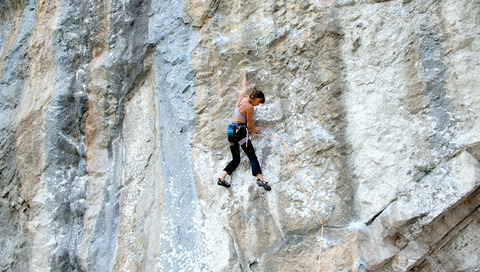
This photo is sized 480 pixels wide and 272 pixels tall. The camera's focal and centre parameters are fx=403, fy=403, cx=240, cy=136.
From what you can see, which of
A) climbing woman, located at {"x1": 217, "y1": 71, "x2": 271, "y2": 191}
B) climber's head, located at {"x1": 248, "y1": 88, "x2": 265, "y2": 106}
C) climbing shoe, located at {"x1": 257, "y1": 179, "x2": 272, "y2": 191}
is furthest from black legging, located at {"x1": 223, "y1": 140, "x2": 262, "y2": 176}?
climber's head, located at {"x1": 248, "y1": 88, "x2": 265, "y2": 106}

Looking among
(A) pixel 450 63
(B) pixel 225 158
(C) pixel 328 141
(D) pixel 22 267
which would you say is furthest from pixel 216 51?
(D) pixel 22 267

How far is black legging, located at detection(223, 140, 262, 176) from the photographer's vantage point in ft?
18.4

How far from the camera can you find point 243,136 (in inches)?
222

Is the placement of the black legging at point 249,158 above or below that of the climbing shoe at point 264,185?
above

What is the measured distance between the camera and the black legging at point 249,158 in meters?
5.61

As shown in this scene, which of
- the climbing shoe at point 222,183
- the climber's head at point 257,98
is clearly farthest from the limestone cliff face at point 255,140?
the climber's head at point 257,98

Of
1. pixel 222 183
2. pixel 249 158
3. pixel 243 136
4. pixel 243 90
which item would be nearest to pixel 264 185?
pixel 249 158

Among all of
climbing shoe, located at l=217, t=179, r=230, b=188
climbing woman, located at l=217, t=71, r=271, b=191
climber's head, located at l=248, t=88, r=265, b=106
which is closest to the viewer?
climber's head, located at l=248, t=88, r=265, b=106

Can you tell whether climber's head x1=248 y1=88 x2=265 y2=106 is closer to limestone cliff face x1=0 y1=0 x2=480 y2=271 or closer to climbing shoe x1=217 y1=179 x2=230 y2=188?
limestone cliff face x1=0 y1=0 x2=480 y2=271

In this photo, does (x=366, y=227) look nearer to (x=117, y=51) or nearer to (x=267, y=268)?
(x=267, y=268)

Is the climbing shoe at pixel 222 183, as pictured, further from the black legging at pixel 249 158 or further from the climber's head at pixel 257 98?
the climber's head at pixel 257 98

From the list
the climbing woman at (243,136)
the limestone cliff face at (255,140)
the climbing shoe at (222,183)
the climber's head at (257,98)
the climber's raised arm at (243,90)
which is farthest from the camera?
the climber's raised arm at (243,90)

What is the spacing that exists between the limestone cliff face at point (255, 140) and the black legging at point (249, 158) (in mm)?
201

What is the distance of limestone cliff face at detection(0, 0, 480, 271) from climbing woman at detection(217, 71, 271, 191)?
0.22 metres
